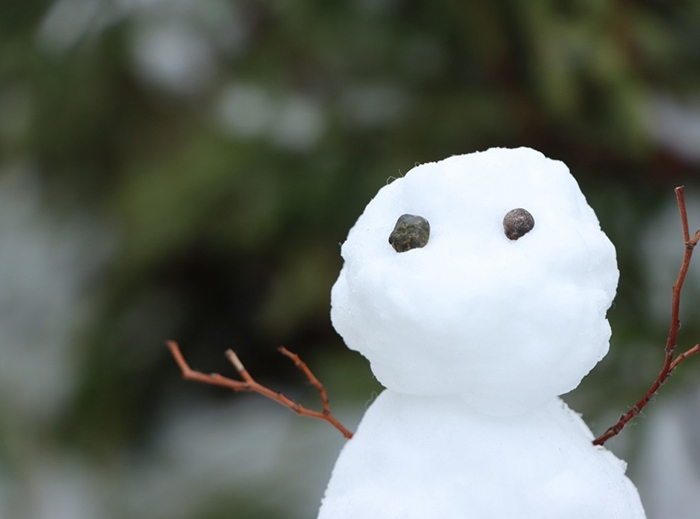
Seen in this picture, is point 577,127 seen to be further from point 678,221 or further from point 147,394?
point 147,394

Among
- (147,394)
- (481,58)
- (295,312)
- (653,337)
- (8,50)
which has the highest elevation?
(481,58)

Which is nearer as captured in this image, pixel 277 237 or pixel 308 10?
pixel 308 10

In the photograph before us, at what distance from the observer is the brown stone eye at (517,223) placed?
303mm

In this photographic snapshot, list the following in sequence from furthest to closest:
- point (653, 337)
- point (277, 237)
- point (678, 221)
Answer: point (277, 237)
point (678, 221)
point (653, 337)

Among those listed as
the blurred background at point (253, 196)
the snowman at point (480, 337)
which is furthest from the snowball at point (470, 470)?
the blurred background at point (253, 196)

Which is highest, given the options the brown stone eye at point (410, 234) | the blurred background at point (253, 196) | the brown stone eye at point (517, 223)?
the brown stone eye at point (517, 223)

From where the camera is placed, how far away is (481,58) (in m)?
0.90

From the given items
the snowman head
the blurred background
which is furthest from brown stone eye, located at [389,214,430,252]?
the blurred background

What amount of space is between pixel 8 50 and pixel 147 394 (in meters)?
0.56

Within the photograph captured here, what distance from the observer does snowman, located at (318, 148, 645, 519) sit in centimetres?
30

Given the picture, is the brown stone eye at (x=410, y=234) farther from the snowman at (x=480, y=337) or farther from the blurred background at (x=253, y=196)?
the blurred background at (x=253, y=196)

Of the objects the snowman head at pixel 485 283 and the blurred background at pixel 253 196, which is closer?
the snowman head at pixel 485 283

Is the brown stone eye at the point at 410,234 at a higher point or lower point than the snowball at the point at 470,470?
higher

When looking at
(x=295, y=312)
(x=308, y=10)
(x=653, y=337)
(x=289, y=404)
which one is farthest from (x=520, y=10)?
(x=289, y=404)
